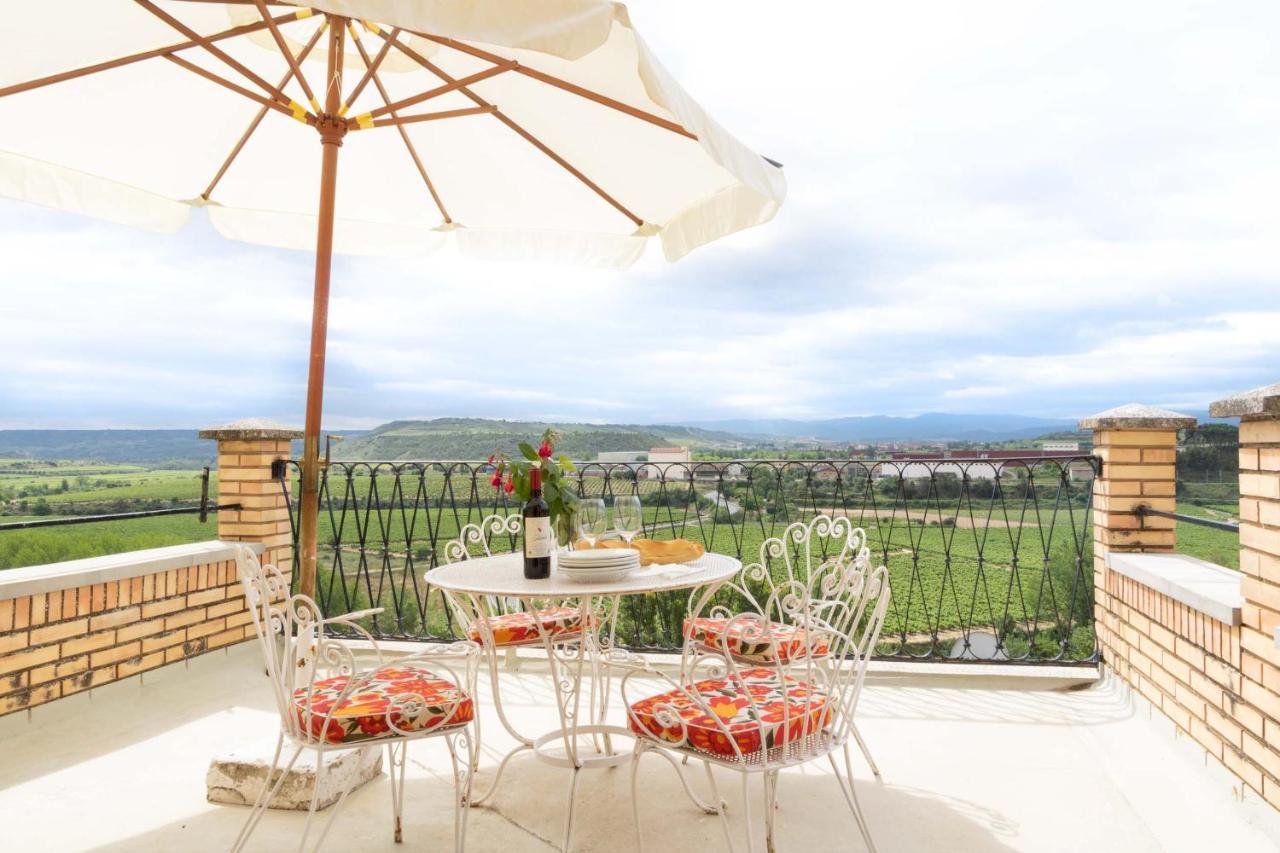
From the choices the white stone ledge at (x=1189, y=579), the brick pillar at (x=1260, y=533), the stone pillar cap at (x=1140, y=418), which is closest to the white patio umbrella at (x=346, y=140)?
the brick pillar at (x=1260, y=533)

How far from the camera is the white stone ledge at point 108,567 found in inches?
110

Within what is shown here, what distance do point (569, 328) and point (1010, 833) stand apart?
2699 cm

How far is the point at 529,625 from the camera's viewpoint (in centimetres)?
278

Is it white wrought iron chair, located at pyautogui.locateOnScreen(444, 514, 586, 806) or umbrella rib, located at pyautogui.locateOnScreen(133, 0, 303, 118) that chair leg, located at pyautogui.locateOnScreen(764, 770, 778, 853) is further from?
umbrella rib, located at pyautogui.locateOnScreen(133, 0, 303, 118)

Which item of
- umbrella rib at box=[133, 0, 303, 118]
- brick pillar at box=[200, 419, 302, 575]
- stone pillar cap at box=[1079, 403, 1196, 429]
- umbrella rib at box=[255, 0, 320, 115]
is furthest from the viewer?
brick pillar at box=[200, 419, 302, 575]

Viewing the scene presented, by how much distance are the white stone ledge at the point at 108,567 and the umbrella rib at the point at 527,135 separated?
80.7 inches

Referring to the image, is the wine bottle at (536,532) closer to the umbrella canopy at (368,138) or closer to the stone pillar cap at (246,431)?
the umbrella canopy at (368,138)

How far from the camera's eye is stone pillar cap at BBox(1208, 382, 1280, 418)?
1760mm

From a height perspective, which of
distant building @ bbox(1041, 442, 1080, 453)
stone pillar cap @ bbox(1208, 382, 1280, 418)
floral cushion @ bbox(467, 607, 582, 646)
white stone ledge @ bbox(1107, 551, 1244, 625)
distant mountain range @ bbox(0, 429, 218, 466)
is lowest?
floral cushion @ bbox(467, 607, 582, 646)

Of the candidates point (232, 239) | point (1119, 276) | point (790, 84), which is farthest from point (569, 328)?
point (1119, 276)

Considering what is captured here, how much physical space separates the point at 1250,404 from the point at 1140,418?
4.62 ft

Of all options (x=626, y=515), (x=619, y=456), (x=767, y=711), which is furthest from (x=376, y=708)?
(x=619, y=456)

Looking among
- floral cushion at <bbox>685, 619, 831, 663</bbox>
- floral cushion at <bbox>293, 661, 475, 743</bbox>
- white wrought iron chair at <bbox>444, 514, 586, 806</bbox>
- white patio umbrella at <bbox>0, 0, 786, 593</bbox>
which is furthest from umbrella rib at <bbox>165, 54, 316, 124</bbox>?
floral cushion at <bbox>685, 619, 831, 663</bbox>

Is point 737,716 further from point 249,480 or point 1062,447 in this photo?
point 249,480
